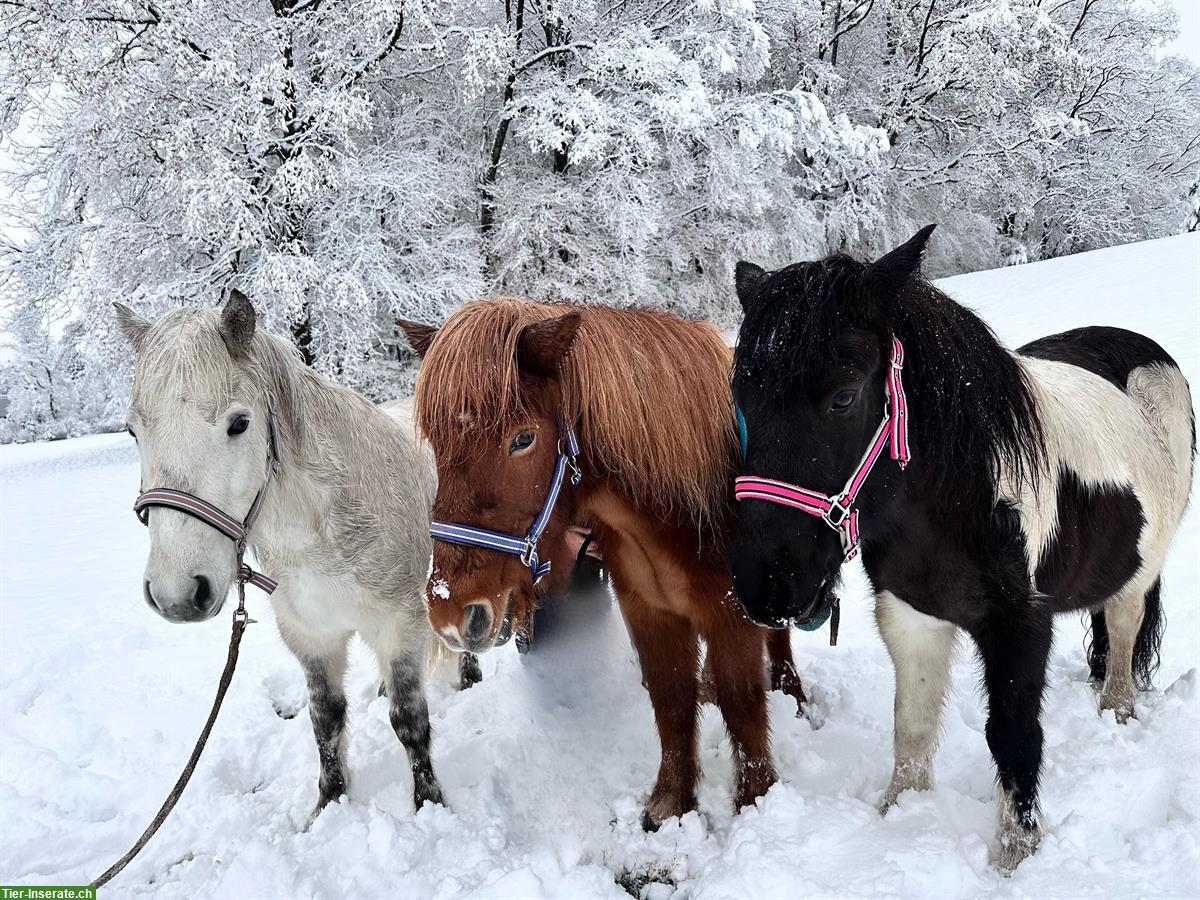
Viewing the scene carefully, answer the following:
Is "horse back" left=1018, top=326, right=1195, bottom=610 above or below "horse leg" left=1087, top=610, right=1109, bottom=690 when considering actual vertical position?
above

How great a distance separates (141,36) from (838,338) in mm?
9982

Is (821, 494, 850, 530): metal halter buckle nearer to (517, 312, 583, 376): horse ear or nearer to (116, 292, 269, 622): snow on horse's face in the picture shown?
(517, 312, 583, 376): horse ear

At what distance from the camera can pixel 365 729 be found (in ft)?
11.2

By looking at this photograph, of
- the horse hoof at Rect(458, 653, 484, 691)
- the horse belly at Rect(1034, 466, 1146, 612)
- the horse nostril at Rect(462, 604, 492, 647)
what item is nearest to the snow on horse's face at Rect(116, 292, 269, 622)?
the horse nostril at Rect(462, 604, 492, 647)

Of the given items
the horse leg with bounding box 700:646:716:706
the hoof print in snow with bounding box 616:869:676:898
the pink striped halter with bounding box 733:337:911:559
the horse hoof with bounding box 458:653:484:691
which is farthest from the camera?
the horse hoof with bounding box 458:653:484:691

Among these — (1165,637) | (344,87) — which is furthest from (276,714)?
(344,87)

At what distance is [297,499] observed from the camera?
8.23ft

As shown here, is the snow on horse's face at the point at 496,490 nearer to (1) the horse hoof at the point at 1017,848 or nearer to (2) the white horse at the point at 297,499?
(2) the white horse at the point at 297,499

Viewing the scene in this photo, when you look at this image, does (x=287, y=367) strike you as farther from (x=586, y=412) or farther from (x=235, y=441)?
(x=586, y=412)

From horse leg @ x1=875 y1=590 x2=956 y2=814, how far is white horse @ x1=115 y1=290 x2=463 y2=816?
1.76 metres

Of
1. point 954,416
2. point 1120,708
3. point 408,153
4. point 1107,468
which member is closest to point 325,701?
point 954,416

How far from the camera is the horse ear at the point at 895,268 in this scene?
177 centimetres

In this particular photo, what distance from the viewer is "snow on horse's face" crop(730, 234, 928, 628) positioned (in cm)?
175

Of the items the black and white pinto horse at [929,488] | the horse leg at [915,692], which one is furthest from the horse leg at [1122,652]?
the horse leg at [915,692]
